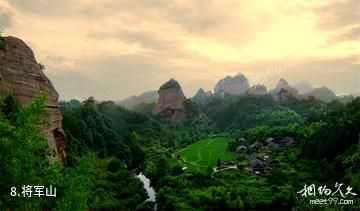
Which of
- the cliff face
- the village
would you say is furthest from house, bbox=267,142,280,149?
the cliff face

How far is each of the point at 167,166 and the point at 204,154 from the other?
22389mm

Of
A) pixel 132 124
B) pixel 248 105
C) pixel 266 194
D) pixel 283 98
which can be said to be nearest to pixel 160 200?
pixel 266 194

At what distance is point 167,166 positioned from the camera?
49.7 m

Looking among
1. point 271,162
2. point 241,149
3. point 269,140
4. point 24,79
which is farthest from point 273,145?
point 24,79

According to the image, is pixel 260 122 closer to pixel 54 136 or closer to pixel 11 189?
pixel 54 136

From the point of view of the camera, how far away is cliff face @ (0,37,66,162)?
108ft

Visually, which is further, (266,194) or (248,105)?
(248,105)

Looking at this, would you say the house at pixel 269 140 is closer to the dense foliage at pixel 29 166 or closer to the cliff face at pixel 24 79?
the cliff face at pixel 24 79

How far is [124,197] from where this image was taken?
38.4 metres

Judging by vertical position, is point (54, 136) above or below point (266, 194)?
above

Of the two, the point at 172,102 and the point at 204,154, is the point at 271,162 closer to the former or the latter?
the point at 204,154

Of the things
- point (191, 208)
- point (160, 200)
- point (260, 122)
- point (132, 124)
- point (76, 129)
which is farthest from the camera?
point (260, 122)

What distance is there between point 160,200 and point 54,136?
11105mm

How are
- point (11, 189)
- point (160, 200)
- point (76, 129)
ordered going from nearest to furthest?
1. point (11, 189)
2. point (160, 200)
3. point (76, 129)
